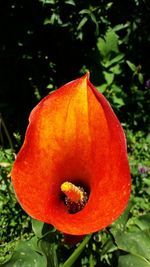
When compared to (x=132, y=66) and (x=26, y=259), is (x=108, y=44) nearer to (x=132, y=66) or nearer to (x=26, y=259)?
(x=132, y=66)

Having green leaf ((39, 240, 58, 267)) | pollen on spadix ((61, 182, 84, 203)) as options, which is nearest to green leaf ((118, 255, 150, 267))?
green leaf ((39, 240, 58, 267))

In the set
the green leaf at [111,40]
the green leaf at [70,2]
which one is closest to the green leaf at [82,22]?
the green leaf at [70,2]

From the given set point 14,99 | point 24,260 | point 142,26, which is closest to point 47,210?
point 24,260

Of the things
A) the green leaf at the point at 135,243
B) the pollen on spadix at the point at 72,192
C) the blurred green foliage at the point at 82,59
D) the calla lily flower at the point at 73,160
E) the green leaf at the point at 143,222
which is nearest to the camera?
the calla lily flower at the point at 73,160

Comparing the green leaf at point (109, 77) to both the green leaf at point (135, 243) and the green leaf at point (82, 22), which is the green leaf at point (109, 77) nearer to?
the green leaf at point (82, 22)

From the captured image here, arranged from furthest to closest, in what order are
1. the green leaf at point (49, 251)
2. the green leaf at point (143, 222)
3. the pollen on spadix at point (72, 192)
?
the green leaf at point (143, 222), the green leaf at point (49, 251), the pollen on spadix at point (72, 192)

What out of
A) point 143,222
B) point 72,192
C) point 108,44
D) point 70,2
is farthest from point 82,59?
point 72,192

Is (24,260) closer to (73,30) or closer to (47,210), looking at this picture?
(47,210)

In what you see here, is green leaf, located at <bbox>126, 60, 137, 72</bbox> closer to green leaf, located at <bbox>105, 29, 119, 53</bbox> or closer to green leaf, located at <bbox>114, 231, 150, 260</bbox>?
green leaf, located at <bbox>105, 29, 119, 53</bbox>
